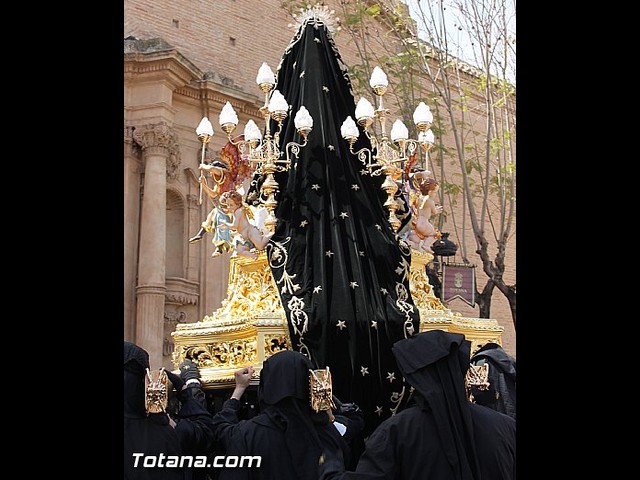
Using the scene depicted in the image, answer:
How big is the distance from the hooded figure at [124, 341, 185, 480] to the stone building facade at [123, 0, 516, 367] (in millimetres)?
8920

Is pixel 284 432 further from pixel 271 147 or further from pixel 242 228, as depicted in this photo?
pixel 271 147

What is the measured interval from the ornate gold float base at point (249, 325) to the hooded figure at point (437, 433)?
1.99 meters

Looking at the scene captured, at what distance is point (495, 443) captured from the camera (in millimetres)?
3557

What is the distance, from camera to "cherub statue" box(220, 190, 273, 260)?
19.6 feet

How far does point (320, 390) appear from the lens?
428cm

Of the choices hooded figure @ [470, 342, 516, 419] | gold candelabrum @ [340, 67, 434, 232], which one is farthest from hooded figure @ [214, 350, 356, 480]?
gold candelabrum @ [340, 67, 434, 232]

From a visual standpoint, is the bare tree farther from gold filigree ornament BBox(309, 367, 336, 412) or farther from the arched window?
gold filigree ornament BBox(309, 367, 336, 412)

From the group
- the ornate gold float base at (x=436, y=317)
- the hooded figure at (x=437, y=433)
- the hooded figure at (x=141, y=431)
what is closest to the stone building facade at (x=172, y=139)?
the ornate gold float base at (x=436, y=317)

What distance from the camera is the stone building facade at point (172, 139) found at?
13.5m

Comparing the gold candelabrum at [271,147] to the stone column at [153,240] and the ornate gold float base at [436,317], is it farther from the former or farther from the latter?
the stone column at [153,240]

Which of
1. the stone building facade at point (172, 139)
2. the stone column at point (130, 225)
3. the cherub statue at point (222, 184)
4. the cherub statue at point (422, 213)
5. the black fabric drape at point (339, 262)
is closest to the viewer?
the black fabric drape at point (339, 262)
